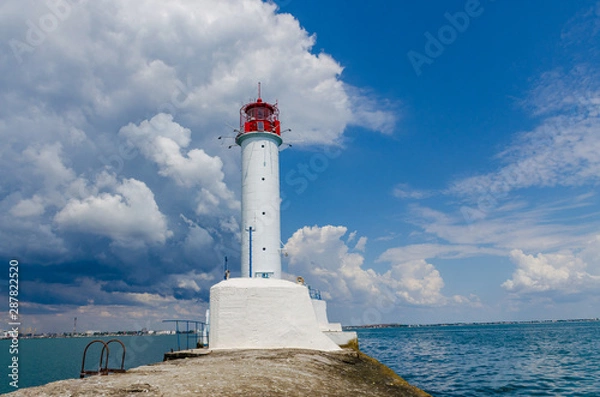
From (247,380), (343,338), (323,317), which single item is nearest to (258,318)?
(247,380)

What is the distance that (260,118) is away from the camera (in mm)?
29109

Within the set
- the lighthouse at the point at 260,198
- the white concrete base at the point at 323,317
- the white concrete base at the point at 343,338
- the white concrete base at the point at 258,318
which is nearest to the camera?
the white concrete base at the point at 258,318

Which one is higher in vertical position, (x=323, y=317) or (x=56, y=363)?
(x=323, y=317)

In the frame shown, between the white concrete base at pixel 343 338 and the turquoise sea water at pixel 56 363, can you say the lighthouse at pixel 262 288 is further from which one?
the turquoise sea water at pixel 56 363

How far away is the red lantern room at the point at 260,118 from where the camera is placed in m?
28.8

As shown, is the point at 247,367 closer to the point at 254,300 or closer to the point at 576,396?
the point at 254,300

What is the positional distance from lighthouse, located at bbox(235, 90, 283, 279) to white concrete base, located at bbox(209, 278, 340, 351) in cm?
854

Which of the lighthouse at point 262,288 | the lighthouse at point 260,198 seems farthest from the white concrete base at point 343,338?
the lighthouse at point 260,198

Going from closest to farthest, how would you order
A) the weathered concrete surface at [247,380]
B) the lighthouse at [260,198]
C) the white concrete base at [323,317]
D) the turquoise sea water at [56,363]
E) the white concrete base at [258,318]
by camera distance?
the weathered concrete surface at [247,380]
the white concrete base at [258,318]
the lighthouse at [260,198]
the white concrete base at [323,317]
the turquoise sea water at [56,363]

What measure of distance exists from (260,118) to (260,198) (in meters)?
5.74

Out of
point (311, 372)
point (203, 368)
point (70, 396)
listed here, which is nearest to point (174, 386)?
point (70, 396)

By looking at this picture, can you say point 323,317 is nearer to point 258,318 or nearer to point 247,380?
point 258,318

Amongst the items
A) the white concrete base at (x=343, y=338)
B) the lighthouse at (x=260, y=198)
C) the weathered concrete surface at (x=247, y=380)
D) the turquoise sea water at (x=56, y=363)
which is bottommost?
the turquoise sea water at (x=56, y=363)

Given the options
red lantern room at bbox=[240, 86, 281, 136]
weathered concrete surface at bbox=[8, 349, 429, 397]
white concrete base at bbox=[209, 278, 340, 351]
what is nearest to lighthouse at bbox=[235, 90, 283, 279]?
red lantern room at bbox=[240, 86, 281, 136]
